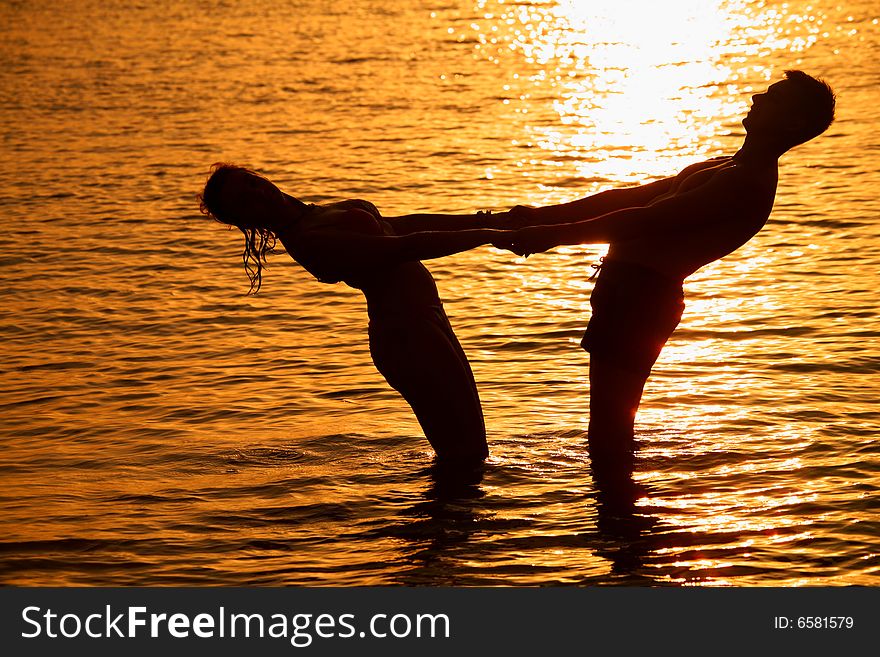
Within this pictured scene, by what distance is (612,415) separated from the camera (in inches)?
334

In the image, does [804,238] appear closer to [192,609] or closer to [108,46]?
[192,609]

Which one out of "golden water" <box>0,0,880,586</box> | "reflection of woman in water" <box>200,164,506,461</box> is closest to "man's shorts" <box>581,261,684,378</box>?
"reflection of woman in water" <box>200,164,506,461</box>

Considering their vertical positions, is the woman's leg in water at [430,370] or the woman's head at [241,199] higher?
the woman's head at [241,199]

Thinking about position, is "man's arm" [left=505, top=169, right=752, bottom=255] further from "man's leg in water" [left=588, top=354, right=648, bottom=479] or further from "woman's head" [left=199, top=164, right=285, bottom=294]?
"woman's head" [left=199, top=164, right=285, bottom=294]

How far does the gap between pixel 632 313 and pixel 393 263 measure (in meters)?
1.33

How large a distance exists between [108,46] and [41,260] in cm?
1947

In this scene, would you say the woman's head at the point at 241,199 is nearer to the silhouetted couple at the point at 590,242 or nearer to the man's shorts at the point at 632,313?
the silhouetted couple at the point at 590,242

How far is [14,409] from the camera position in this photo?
435 inches

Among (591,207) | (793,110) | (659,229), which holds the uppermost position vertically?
(591,207)

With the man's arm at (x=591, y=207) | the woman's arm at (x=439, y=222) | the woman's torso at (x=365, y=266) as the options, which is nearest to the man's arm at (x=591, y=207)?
the man's arm at (x=591, y=207)

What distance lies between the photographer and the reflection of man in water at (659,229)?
7.63 m

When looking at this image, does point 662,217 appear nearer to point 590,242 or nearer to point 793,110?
point 590,242

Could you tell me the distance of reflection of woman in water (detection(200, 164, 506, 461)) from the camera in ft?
26.0

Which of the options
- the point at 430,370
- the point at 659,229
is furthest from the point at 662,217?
the point at 430,370
